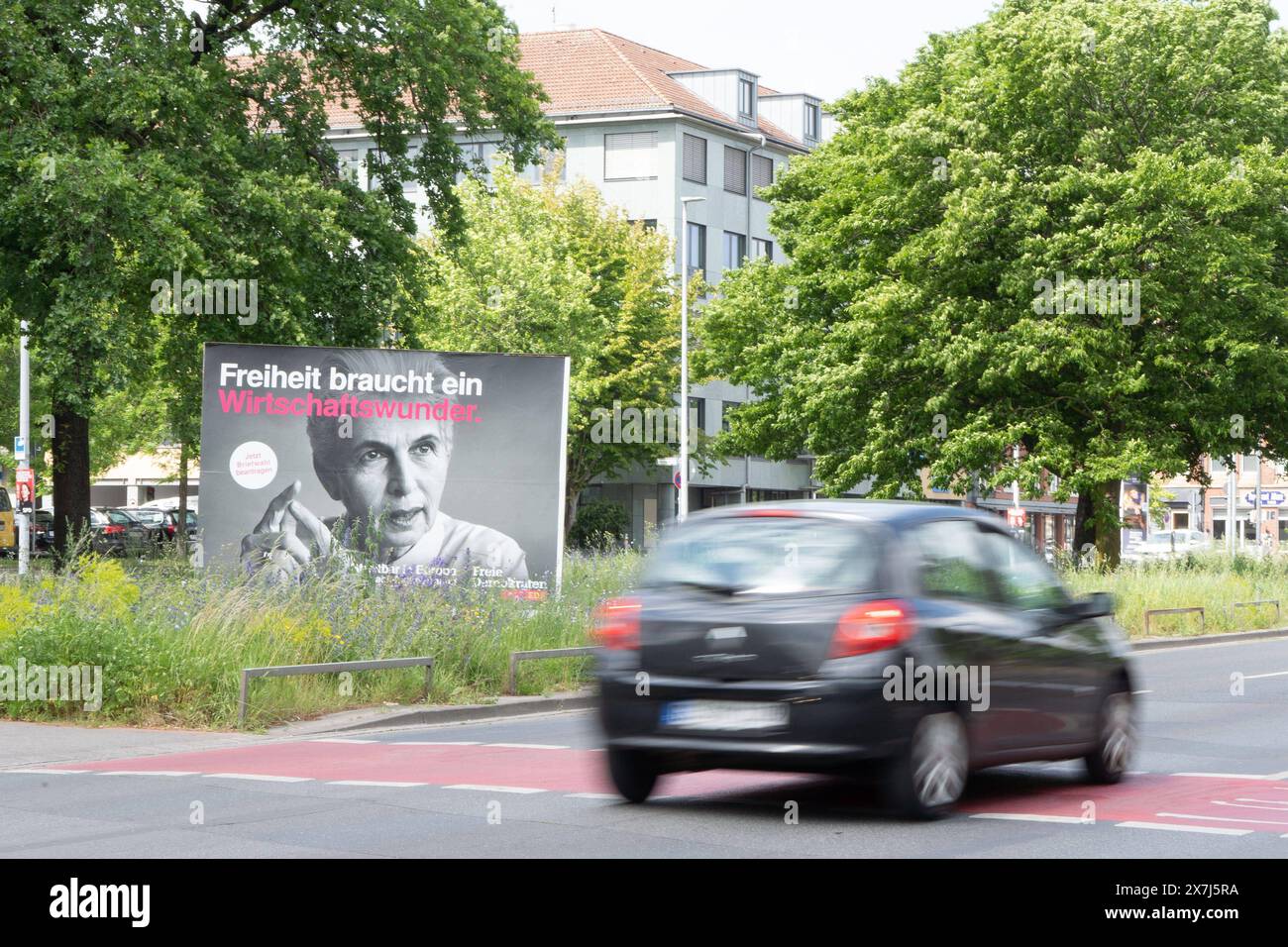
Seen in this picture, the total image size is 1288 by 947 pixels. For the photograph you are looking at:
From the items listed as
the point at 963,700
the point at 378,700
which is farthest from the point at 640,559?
the point at 963,700

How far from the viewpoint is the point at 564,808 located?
960cm

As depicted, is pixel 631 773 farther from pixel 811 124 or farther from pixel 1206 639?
pixel 811 124

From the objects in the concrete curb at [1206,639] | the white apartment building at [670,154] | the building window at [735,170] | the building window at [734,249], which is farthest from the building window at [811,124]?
the concrete curb at [1206,639]

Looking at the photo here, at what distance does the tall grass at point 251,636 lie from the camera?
1467 cm

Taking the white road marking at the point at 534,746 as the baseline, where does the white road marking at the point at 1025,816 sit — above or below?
above

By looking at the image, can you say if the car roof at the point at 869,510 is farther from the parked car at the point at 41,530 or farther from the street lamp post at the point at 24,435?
the parked car at the point at 41,530

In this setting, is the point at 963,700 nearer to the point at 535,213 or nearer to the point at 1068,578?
the point at 1068,578

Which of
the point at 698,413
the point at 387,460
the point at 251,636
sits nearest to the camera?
the point at 251,636

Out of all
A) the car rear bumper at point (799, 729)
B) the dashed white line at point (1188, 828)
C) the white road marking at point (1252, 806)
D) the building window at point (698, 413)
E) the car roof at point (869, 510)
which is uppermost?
the building window at point (698, 413)

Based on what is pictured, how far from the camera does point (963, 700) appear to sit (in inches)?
361

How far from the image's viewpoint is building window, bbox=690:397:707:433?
67.1 meters

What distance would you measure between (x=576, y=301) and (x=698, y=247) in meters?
17.2

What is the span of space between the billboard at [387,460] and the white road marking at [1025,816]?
10.8m

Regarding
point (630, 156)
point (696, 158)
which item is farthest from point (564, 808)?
point (696, 158)
